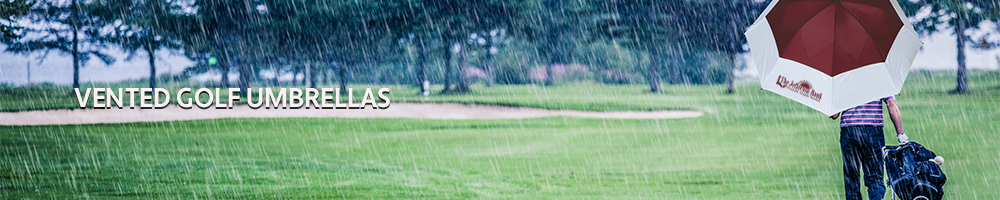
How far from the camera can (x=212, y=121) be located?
1834cm

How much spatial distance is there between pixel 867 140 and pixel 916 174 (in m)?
0.67

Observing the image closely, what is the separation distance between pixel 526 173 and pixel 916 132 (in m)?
10.1

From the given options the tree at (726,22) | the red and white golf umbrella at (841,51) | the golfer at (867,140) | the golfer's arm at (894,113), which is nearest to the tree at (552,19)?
the tree at (726,22)

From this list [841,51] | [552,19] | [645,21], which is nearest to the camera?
[841,51]

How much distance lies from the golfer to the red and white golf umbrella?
581mm

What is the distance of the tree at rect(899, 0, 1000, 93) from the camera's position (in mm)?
31891

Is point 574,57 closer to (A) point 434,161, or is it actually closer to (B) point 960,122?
(B) point 960,122

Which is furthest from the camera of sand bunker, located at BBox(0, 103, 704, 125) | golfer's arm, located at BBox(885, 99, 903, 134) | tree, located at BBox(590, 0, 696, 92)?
tree, located at BBox(590, 0, 696, 92)

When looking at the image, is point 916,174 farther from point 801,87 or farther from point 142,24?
point 142,24

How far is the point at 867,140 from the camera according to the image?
5.27 m

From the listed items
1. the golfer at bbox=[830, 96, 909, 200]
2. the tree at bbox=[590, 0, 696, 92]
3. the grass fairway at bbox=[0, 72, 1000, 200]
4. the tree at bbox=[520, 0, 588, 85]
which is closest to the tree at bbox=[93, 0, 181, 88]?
the tree at bbox=[520, 0, 588, 85]

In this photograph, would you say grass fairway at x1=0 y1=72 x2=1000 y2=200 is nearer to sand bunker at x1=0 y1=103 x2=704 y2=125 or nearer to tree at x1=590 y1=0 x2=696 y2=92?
sand bunker at x1=0 y1=103 x2=704 y2=125

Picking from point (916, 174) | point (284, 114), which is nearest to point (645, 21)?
point (284, 114)

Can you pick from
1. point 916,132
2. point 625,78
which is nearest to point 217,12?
point 916,132
